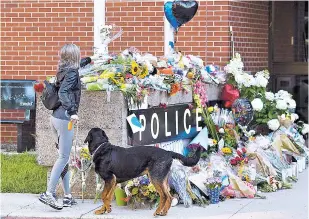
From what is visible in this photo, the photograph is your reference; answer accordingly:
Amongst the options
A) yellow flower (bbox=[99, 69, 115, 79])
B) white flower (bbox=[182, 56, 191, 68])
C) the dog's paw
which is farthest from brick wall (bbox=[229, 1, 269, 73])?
the dog's paw

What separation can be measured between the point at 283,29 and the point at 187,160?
795 cm

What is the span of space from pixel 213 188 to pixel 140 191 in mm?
880

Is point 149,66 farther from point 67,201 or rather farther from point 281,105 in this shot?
point 281,105

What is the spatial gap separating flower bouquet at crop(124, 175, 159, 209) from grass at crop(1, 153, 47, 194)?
1.48 metres

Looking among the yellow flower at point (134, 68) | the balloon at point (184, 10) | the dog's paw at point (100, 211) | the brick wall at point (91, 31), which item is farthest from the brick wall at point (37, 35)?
the dog's paw at point (100, 211)

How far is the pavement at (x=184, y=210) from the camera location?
9500 millimetres

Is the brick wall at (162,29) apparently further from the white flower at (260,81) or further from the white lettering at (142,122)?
the white lettering at (142,122)

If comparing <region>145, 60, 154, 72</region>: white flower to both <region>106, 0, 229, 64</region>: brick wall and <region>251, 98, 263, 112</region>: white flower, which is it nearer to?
<region>251, 98, 263, 112</region>: white flower

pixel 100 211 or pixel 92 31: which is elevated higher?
pixel 92 31

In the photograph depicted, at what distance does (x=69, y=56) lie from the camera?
9633 mm

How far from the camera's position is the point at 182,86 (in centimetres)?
1182

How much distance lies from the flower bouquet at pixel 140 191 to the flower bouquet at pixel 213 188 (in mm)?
652

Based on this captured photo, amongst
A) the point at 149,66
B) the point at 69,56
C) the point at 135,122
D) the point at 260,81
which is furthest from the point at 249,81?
the point at 69,56

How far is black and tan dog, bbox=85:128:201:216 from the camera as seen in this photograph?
9.39 meters
